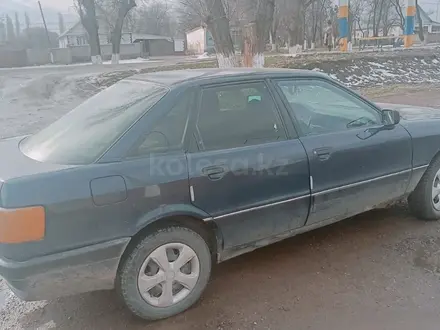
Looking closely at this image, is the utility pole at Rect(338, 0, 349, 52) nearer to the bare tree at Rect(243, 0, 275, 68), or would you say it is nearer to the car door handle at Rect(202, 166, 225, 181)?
the bare tree at Rect(243, 0, 275, 68)

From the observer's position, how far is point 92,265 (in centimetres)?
239

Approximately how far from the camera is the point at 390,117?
11.9 ft

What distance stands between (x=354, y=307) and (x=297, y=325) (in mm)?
431

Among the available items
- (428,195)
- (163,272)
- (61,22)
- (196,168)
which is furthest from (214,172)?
(61,22)

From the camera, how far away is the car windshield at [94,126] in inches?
101

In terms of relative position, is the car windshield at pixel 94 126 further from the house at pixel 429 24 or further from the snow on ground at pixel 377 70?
the house at pixel 429 24

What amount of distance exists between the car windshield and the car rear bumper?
0.54 meters

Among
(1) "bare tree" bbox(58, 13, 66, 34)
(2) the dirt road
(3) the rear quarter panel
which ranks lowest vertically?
(2) the dirt road

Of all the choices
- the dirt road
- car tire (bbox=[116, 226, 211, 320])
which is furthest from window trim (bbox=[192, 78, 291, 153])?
the dirt road

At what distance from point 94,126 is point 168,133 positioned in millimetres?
534

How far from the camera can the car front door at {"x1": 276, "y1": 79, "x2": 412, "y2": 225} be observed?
10.5 feet

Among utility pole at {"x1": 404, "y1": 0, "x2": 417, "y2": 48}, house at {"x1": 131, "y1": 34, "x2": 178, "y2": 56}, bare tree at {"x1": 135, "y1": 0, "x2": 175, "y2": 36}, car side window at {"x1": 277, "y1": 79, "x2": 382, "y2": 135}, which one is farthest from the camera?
bare tree at {"x1": 135, "y1": 0, "x2": 175, "y2": 36}

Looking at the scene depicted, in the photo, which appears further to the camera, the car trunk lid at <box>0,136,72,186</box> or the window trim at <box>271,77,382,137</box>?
the window trim at <box>271,77,382,137</box>

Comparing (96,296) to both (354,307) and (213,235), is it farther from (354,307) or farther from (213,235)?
(354,307)
